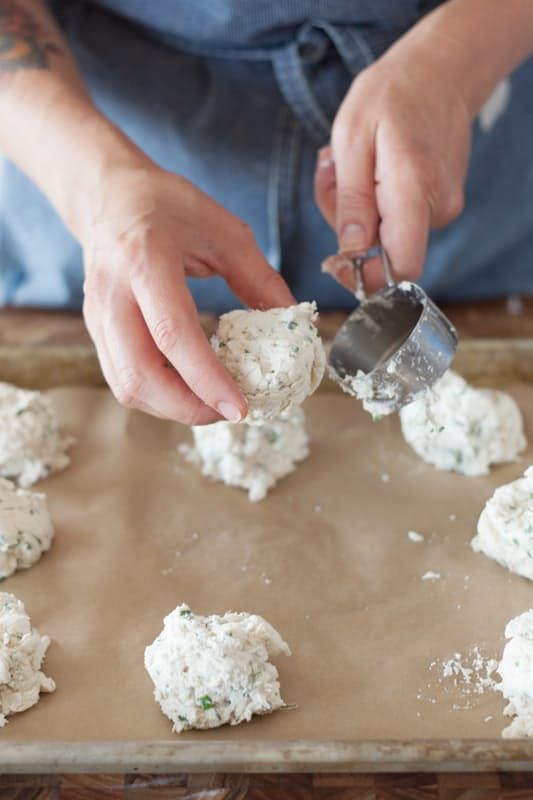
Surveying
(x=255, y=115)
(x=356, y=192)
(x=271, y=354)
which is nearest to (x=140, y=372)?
(x=271, y=354)

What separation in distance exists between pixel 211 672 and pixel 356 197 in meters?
0.78

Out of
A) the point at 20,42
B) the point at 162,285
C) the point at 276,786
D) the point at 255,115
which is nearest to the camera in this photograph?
the point at 276,786

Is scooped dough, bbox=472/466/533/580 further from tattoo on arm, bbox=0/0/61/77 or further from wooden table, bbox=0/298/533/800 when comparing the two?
tattoo on arm, bbox=0/0/61/77

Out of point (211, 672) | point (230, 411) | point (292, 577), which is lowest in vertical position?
point (292, 577)

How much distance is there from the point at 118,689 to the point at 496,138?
4.85ft

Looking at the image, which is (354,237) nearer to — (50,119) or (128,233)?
(128,233)

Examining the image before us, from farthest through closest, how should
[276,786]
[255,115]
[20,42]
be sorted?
[255,115], [20,42], [276,786]

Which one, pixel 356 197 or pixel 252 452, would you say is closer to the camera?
pixel 356 197

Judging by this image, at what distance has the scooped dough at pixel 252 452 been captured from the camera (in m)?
1.73

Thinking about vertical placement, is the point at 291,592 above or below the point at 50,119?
below

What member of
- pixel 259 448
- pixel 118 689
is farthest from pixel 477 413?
pixel 118 689

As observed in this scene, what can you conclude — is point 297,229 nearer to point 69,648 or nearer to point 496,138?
point 496,138

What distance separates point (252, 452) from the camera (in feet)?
5.72

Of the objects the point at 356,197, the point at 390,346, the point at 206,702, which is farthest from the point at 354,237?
the point at 206,702
